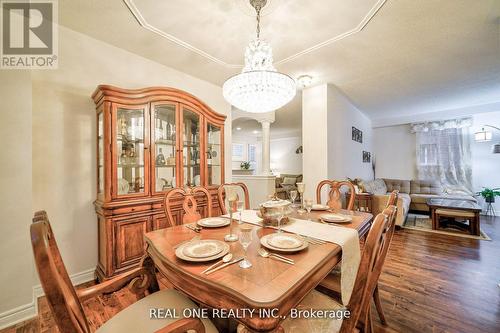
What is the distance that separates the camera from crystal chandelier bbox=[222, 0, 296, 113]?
5.10 feet

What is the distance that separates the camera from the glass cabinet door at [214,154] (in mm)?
2830

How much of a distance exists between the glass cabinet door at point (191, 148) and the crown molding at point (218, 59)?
2.29ft

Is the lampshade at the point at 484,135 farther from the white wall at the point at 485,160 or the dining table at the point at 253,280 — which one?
the dining table at the point at 253,280

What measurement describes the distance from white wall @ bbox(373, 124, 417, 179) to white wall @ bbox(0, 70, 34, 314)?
737 centimetres

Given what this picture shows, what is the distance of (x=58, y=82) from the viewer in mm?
1915

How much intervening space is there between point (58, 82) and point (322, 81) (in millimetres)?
3281

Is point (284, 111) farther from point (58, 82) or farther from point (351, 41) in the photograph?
point (58, 82)

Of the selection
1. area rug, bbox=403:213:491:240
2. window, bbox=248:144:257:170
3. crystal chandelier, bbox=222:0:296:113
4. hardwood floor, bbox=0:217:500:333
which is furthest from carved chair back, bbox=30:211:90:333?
window, bbox=248:144:257:170

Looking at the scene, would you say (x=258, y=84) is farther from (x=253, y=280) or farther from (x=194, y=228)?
(x=253, y=280)

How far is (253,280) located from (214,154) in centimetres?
230

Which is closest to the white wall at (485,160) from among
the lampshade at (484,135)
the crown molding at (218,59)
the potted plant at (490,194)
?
the potted plant at (490,194)

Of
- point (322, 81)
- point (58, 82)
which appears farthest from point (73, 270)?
point (322, 81)

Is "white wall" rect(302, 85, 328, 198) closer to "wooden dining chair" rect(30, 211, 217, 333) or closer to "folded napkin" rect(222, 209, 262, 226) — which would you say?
"folded napkin" rect(222, 209, 262, 226)

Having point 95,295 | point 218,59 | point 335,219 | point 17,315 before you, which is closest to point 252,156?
point 218,59
